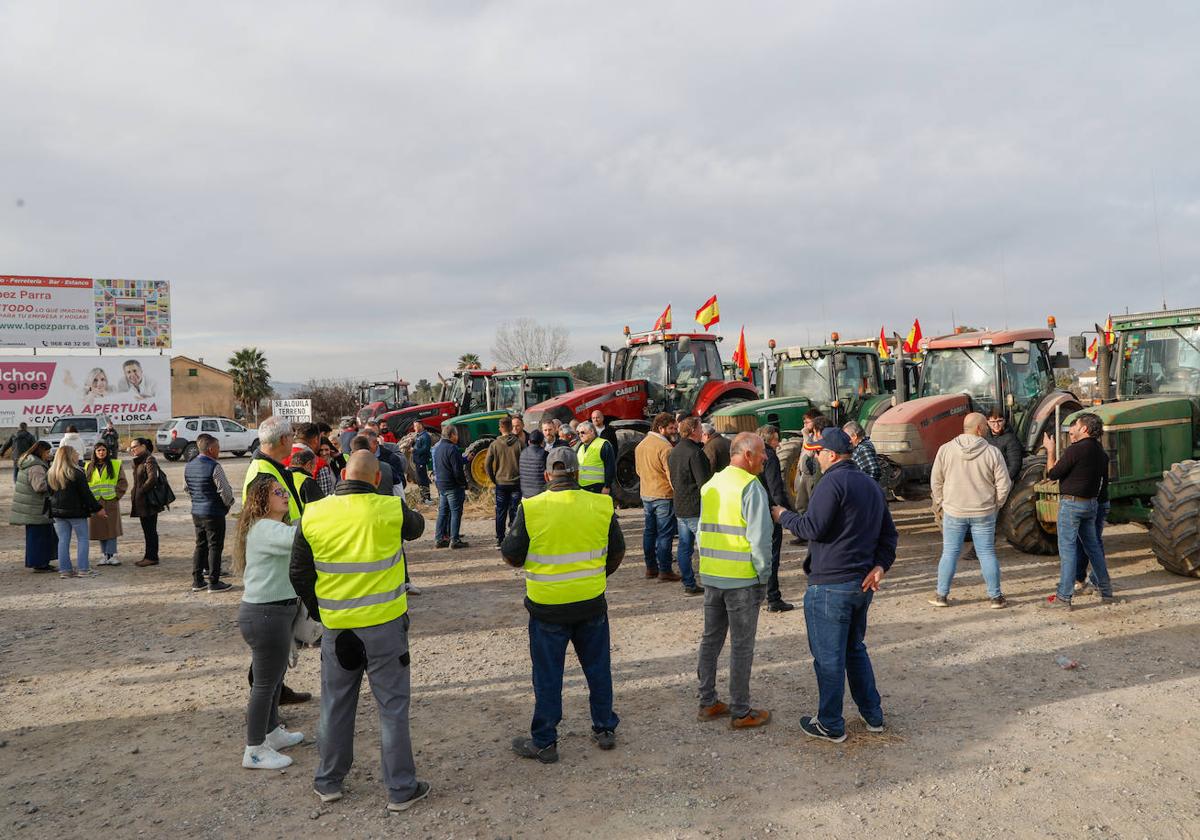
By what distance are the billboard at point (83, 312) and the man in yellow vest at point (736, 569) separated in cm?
3823

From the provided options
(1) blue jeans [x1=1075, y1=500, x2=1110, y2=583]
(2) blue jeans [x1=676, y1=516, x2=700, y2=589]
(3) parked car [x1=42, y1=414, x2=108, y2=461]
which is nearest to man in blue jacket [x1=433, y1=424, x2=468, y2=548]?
(2) blue jeans [x1=676, y1=516, x2=700, y2=589]

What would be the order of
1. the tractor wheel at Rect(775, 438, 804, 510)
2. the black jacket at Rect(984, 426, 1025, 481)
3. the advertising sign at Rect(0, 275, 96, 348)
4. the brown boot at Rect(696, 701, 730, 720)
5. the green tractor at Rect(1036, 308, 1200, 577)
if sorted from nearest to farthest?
the brown boot at Rect(696, 701, 730, 720), the green tractor at Rect(1036, 308, 1200, 577), the black jacket at Rect(984, 426, 1025, 481), the tractor wheel at Rect(775, 438, 804, 510), the advertising sign at Rect(0, 275, 96, 348)

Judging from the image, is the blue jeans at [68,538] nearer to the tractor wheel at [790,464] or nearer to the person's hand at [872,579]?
the tractor wheel at [790,464]

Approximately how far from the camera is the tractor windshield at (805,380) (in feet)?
39.4

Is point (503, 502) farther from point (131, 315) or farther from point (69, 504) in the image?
point (131, 315)

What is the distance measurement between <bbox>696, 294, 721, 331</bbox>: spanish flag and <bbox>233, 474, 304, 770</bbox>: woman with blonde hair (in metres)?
11.0

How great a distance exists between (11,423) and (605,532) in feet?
117

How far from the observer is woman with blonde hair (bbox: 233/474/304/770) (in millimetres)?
3996

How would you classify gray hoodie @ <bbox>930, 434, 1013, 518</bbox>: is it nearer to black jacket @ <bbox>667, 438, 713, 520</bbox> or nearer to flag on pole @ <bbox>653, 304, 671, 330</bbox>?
black jacket @ <bbox>667, 438, 713, 520</bbox>

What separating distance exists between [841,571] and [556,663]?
5.08 ft

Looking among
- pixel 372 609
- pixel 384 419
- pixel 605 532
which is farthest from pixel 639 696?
pixel 384 419

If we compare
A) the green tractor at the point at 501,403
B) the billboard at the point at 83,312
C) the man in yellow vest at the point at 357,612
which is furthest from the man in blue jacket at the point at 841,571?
the billboard at the point at 83,312

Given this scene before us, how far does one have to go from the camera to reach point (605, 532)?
4152 millimetres

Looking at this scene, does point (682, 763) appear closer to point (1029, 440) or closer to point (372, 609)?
point (372, 609)
